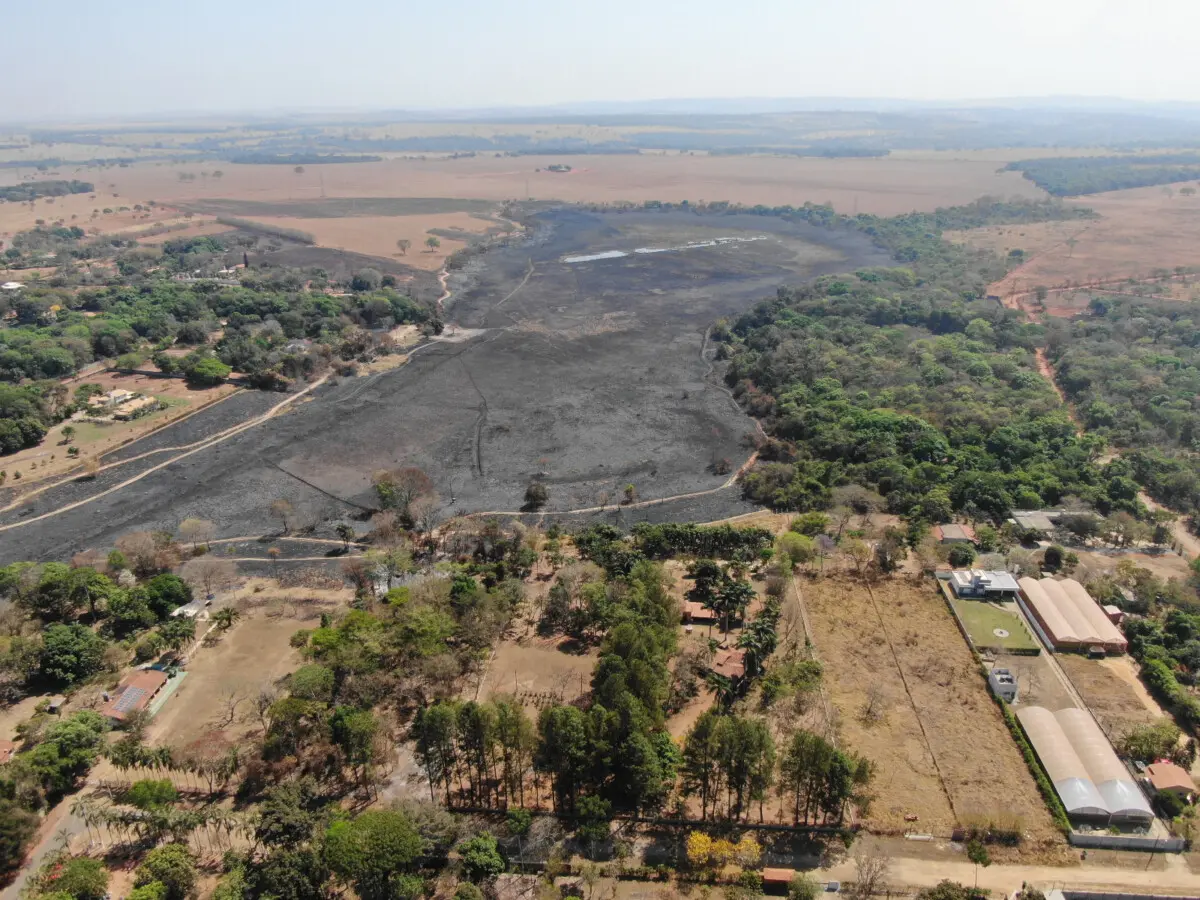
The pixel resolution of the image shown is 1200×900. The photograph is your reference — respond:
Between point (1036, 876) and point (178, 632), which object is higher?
point (178, 632)

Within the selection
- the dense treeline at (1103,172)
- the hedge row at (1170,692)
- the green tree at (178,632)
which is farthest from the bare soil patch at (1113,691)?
the dense treeline at (1103,172)

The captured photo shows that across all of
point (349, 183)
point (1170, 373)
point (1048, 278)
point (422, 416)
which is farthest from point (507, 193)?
point (1170, 373)

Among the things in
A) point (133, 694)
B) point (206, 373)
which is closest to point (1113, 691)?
point (133, 694)

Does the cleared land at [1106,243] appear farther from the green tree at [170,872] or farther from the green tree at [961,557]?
the green tree at [170,872]

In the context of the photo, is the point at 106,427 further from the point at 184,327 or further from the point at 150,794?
the point at 150,794

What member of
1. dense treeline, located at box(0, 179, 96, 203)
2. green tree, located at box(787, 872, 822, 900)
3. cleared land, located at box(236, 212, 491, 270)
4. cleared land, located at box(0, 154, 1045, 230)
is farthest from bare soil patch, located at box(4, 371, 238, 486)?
dense treeline, located at box(0, 179, 96, 203)

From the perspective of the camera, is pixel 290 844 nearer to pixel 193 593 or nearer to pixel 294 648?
pixel 294 648
